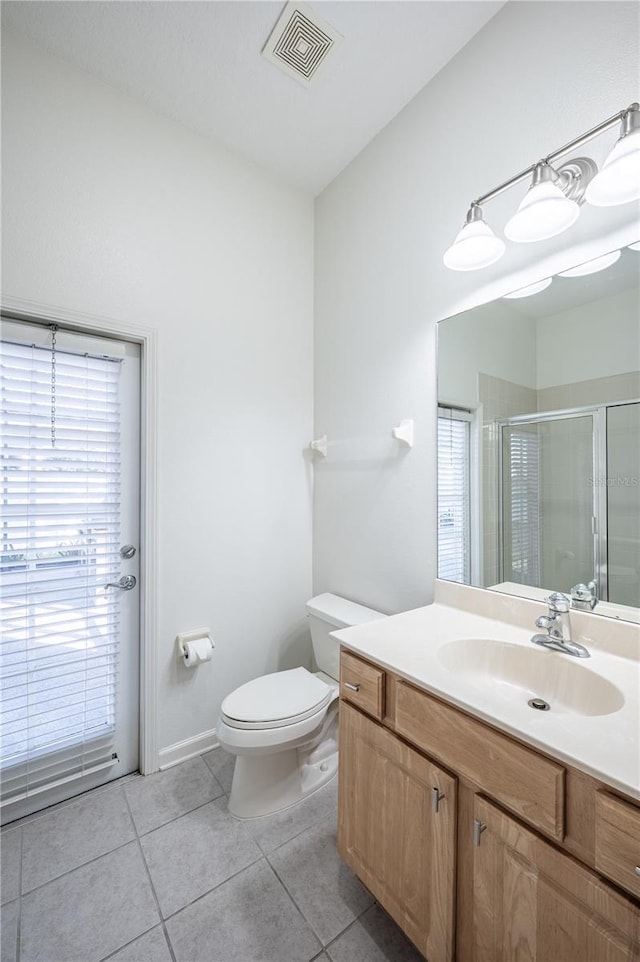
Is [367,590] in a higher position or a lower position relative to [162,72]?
lower

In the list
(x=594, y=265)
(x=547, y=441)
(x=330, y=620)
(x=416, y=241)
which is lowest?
(x=330, y=620)

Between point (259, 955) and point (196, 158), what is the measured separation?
9.92ft

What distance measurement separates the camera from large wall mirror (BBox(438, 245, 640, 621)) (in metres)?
1.12

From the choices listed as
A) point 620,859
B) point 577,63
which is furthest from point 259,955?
point 577,63

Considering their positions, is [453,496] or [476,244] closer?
[476,244]

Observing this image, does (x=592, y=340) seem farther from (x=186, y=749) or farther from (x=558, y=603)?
(x=186, y=749)

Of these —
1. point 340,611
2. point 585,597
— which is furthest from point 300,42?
point 340,611

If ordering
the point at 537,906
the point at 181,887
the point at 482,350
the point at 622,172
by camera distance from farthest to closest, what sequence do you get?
the point at 482,350 < the point at 181,887 < the point at 622,172 < the point at 537,906

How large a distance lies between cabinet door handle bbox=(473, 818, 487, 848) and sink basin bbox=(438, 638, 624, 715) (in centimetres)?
26

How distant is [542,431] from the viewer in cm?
131

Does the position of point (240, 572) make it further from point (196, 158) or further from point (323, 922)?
point (196, 158)

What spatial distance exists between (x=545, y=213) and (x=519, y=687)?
134 cm

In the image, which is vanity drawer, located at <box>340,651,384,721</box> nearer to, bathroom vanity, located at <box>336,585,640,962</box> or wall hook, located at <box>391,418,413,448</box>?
bathroom vanity, located at <box>336,585,640,962</box>

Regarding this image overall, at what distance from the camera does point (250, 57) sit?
61.8 inches
